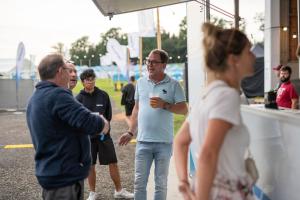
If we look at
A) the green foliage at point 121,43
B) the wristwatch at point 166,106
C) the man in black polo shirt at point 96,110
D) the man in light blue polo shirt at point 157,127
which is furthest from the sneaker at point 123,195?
the green foliage at point 121,43

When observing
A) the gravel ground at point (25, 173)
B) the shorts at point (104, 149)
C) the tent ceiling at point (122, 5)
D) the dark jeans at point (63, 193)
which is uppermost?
the tent ceiling at point (122, 5)

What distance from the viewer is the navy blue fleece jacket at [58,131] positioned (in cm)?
262

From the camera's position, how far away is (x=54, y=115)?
2.63 meters

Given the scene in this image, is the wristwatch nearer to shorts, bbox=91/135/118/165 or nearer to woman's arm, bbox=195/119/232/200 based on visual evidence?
shorts, bbox=91/135/118/165

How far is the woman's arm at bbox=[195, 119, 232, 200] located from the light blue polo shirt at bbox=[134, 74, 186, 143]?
2215 mm

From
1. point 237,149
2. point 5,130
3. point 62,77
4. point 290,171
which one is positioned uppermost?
point 62,77

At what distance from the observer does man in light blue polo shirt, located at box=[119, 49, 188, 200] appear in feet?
12.6

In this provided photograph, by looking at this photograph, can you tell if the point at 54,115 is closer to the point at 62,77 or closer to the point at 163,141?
the point at 62,77

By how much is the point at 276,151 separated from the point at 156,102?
1581 millimetres

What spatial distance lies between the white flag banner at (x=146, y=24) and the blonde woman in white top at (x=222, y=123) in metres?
14.0

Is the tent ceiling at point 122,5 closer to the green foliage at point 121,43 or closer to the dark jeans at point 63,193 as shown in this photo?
the dark jeans at point 63,193

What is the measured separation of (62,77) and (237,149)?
1595mm

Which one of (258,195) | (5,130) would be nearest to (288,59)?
(5,130)

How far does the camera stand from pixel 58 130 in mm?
2676
